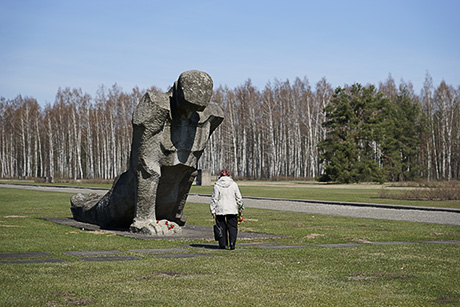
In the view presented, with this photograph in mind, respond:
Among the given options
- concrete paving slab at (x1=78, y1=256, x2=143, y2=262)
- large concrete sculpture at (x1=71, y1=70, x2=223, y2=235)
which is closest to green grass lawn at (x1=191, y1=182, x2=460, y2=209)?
large concrete sculpture at (x1=71, y1=70, x2=223, y2=235)

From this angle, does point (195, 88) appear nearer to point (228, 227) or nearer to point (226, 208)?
point (226, 208)

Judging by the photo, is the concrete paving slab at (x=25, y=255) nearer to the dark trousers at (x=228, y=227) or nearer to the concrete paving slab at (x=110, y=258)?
the concrete paving slab at (x=110, y=258)

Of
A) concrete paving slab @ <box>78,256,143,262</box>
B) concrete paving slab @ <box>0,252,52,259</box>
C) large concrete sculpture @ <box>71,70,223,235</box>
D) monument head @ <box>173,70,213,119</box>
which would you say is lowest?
concrete paving slab @ <box>78,256,143,262</box>

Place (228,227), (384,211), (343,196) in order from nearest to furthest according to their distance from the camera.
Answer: (228,227)
(384,211)
(343,196)

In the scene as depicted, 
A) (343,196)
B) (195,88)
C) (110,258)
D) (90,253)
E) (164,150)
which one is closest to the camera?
(110,258)

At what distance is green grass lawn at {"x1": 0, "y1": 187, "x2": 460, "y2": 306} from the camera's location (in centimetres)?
688

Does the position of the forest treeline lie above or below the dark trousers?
above

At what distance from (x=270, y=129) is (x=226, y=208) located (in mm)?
62854

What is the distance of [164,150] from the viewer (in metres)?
13.6

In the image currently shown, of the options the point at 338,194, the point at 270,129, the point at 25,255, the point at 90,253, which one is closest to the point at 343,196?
the point at 338,194

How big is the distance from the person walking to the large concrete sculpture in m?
Answer: 2.03

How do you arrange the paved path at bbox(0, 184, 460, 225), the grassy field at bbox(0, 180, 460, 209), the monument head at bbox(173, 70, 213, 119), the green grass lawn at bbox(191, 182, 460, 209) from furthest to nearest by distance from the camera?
the grassy field at bbox(0, 180, 460, 209), the green grass lawn at bbox(191, 182, 460, 209), the paved path at bbox(0, 184, 460, 225), the monument head at bbox(173, 70, 213, 119)

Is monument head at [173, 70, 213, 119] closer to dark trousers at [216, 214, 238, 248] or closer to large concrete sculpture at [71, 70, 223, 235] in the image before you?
large concrete sculpture at [71, 70, 223, 235]

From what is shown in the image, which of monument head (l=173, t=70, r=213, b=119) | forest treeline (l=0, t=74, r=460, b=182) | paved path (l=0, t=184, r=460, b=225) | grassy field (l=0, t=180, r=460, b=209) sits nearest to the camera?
monument head (l=173, t=70, r=213, b=119)
